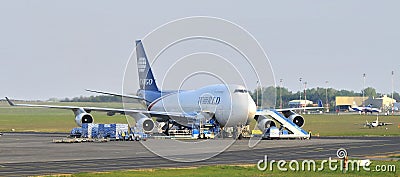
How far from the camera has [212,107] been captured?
76.5 meters

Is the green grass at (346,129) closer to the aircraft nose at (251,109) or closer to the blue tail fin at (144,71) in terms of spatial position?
the aircraft nose at (251,109)

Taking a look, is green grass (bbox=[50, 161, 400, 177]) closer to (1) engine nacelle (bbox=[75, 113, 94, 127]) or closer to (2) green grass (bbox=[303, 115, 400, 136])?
(1) engine nacelle (bbox=[75, 113, 94, 127])

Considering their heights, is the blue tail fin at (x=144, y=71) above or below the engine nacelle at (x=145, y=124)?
above

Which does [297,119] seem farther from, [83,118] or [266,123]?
[83,118]

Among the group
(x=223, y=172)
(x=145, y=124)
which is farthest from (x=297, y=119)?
(x=223, y=172)

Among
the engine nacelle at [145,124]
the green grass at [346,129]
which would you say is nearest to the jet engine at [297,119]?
the green grass at [346,129]

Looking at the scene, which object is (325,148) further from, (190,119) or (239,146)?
(190,119)

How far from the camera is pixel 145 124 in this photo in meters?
79.2

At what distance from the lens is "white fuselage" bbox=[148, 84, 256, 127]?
73688 mm

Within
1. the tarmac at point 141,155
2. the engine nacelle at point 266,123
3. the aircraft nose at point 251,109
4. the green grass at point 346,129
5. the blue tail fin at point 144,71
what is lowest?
the tarmac at point 141,155

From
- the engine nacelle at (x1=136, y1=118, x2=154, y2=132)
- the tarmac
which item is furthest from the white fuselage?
the tarmac

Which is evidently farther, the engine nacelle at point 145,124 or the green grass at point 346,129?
the green grass at point 346,129

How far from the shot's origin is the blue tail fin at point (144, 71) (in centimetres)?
9612

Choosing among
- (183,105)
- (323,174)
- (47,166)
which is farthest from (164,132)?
(323,174)
